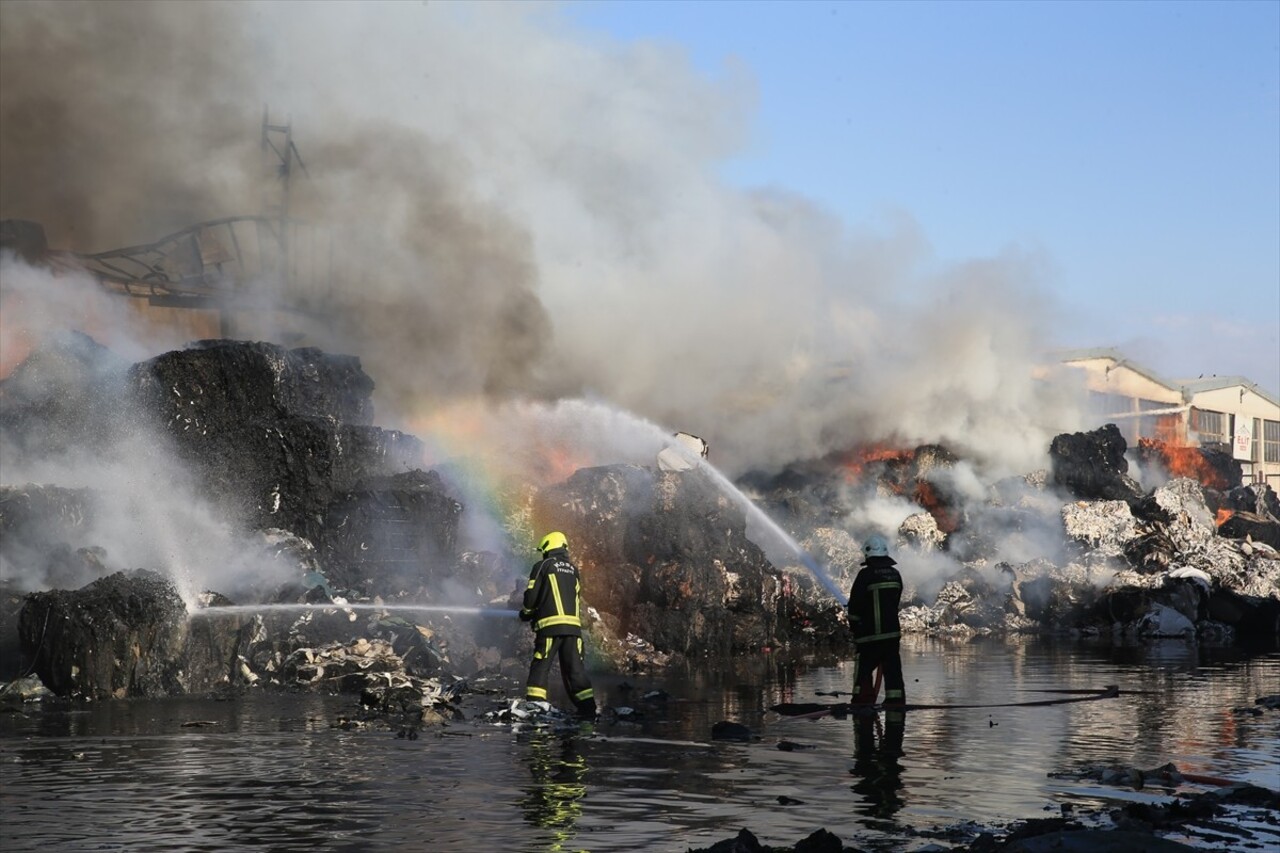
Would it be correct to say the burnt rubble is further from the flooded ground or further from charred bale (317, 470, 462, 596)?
the flooded ground

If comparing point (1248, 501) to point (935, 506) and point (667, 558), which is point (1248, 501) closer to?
point (935, 506)

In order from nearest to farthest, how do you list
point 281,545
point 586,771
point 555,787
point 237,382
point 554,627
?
point 555,787, point 586,771, point 554,627, point 281,545, point 237,382

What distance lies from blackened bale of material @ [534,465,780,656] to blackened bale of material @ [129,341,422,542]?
523cm

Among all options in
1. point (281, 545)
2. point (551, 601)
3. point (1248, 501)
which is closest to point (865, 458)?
point (1248, 501)

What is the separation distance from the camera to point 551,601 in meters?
14.7

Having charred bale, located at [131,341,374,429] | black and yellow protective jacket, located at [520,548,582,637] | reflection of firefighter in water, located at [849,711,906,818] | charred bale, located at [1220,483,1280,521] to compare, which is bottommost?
reflection of firefighter in water, located at [849,711,906,818]

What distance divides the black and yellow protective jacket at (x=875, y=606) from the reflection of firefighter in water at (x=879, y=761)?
841 millimetres

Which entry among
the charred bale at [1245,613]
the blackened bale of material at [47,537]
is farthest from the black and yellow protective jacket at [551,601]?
the charred bale at [1245,613]

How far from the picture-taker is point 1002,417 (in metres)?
50.5

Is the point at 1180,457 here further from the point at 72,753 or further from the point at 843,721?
the point at 72,753

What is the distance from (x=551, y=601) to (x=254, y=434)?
1671 centimetres

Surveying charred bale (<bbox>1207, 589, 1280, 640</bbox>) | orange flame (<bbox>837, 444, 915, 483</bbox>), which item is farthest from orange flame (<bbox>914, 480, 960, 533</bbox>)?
charred bale (<bbox>1207, 589, 1280, 640</bbox>)

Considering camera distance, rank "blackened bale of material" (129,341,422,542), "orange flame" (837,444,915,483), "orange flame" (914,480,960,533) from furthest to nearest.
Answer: "orange flame" (837,444,915,483) < "orange flame" (914,480,960,533) < "blackened bale of material" (129,341,422,542)

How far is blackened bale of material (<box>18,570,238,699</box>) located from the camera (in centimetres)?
1711
